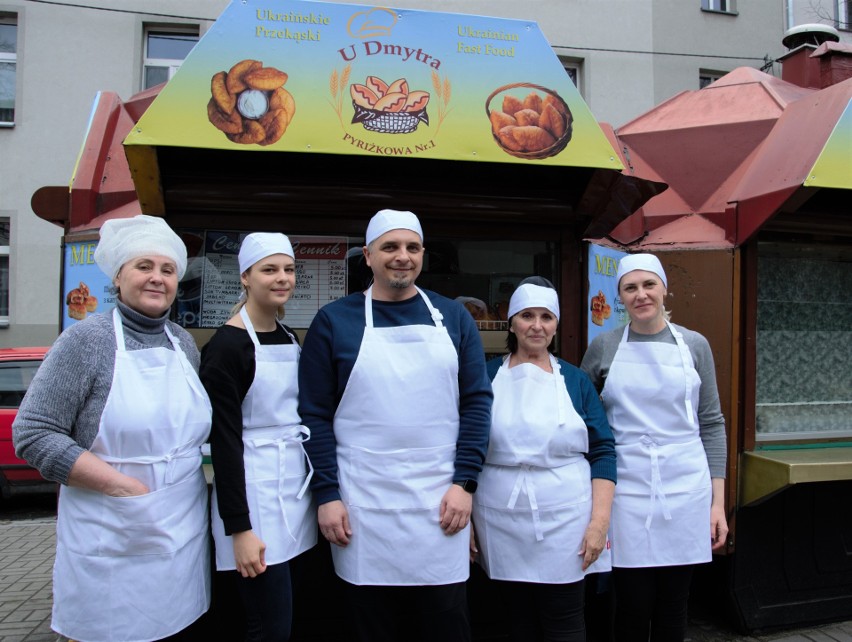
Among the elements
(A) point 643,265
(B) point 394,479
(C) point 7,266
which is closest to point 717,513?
(A) point 643,265

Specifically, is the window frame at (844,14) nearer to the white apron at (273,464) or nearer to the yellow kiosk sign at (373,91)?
the yellow kiosk sign at (373,91)

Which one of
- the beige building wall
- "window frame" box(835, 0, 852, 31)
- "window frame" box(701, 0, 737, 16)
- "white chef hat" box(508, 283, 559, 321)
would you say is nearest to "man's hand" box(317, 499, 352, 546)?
"white chef hat" box(508, 283, 559, 321)

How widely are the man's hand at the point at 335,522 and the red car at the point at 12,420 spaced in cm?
506

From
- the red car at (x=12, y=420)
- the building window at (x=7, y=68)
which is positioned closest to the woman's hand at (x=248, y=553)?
the red car at (x=12, y=420)

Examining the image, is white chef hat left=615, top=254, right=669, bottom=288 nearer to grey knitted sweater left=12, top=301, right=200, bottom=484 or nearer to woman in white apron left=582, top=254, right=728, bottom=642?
woman in white apron left=582, top=254, right=728, bottom=642

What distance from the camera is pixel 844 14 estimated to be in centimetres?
1267

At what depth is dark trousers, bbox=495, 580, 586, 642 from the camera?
7.57 ft

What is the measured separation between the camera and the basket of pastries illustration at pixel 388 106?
2.62 metres

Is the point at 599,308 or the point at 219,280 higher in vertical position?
the point at 219,280

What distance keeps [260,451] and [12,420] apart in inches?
210

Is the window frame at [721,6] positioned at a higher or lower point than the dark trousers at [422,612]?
higher

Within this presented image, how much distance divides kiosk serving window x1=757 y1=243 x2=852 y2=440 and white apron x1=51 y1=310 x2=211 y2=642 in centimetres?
311

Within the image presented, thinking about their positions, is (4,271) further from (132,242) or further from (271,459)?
(271,459)

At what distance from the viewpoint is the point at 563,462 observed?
2338 mm
